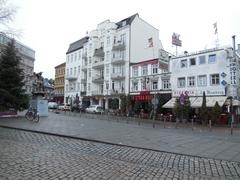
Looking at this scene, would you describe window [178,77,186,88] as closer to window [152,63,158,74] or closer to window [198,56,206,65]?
window [198,56,206,65]

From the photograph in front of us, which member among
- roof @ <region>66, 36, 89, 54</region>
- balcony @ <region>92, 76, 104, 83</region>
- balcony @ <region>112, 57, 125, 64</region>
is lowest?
balcony @ <region>92, 76, 104, 83</region>

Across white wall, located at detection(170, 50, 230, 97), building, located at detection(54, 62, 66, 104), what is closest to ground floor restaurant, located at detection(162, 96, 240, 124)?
white wall, located at detection(170, 50, 230, 97)

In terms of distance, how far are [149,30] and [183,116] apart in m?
27.3

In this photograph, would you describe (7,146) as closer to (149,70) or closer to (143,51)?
(149,70)

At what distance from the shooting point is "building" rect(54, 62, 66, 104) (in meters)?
75.1

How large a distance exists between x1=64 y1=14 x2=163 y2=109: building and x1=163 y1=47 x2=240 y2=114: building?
11379 mm

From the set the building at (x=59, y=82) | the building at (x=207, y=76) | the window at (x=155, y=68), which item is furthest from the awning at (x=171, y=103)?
the building at (x=59, y=82)

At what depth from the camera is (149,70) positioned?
42.4 metres


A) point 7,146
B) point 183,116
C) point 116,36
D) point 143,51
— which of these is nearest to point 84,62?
point 116,36

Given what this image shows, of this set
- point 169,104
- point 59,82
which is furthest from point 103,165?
point 59,82

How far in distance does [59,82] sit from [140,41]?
116ft

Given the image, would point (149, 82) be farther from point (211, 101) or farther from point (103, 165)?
point (103, 165)

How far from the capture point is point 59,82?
253 ft

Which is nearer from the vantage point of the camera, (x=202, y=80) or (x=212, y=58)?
(x=212, y=58)
